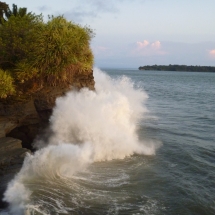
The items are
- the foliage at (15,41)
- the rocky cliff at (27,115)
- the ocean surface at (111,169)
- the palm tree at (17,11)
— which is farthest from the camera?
the palm tree at (17,11)

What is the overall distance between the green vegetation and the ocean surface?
121cm

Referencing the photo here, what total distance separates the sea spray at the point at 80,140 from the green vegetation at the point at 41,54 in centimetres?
105

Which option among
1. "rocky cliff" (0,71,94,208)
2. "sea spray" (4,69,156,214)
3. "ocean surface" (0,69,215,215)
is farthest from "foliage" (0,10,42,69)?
"ocean surface" (0,69,215,215)

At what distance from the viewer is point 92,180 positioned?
8.92 metres

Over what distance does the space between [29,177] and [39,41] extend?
568 cm

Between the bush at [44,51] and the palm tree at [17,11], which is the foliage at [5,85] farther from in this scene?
the palm tree at [17,11]

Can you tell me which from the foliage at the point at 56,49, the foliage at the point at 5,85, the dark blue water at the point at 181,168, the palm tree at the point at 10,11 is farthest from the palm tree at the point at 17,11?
the dark blue water at the point at 181,168

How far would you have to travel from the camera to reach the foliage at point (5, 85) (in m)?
10.9

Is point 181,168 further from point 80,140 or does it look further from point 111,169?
point 80,140

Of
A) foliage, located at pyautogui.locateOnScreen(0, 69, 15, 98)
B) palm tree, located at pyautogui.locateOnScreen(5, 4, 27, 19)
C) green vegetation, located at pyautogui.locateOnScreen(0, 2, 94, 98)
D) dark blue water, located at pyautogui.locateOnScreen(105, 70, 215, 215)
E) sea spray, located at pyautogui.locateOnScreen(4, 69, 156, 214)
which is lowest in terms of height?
dark blue water, located at pyautogui.locateOnScreen(105, 70, 215, 215)

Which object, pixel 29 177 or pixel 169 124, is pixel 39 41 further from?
pixel 169 124

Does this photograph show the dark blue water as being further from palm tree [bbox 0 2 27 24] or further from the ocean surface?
palm tree [bbox 0 2 27 24]

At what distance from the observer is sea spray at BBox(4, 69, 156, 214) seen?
28.7 ft

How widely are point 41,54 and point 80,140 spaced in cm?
356
